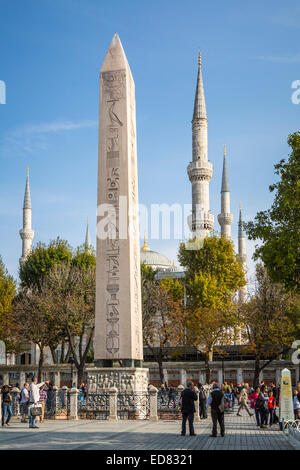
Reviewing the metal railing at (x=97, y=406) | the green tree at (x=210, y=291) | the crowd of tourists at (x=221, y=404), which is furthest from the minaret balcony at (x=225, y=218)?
the metal railing at (x=97, y=406)

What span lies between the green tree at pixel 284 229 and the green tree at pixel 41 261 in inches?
1130

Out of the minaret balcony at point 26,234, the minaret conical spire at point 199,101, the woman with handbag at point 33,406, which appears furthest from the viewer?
the minaret balcony at point 26,234

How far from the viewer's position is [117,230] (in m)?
19.9

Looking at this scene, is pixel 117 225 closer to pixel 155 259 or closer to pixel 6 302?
pixel 6 302

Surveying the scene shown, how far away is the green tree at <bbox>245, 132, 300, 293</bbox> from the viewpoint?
60.9 feet

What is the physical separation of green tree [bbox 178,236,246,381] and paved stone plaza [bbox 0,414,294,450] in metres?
24.2

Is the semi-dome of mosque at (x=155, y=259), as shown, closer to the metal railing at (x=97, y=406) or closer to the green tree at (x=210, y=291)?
the green tree at (x=210, y=291)

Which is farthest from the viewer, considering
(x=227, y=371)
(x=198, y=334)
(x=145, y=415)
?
(x=227, y=371)

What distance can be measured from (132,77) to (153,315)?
24.1 meters

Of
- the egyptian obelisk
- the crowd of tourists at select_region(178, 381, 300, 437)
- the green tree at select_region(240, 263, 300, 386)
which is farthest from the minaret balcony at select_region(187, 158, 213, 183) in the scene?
the egyptian obelisk

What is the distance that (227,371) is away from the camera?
46375mm

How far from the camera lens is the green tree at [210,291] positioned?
4266 cm
